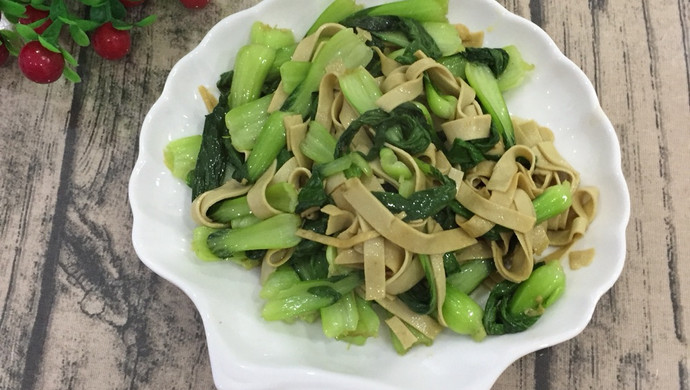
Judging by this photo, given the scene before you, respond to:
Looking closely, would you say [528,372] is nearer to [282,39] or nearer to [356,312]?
[356,312]

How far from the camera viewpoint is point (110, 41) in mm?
2713

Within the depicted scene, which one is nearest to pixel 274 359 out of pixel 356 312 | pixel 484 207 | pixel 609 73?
pixel 356 312

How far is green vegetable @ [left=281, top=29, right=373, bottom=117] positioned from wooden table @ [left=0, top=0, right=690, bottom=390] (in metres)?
0.85

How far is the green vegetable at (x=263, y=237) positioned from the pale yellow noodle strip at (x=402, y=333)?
19.3 inches

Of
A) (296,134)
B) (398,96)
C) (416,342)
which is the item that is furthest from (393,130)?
(416,342)

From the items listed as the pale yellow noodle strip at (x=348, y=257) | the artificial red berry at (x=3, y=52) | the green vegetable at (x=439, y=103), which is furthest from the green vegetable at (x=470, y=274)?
the artificial red berry at (x=3, y=52)

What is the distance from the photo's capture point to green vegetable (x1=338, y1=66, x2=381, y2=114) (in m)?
2.26

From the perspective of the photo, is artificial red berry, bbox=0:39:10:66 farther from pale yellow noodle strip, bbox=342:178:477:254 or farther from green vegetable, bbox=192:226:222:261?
pale yellow noodle strip, bbox=342:178:477:254

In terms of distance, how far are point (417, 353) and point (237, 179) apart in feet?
3.32

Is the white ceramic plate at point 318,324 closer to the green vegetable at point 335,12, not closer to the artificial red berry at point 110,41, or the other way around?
the green vegetable at point 335,12

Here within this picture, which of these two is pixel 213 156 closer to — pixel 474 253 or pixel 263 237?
pixel 263 237

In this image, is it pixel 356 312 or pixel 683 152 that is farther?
pixel 683 152

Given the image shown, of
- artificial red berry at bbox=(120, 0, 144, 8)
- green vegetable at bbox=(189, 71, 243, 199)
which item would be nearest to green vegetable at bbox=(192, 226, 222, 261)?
green vegetable at bbox=(189, 71, 243, 199)

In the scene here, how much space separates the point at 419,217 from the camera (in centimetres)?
212
